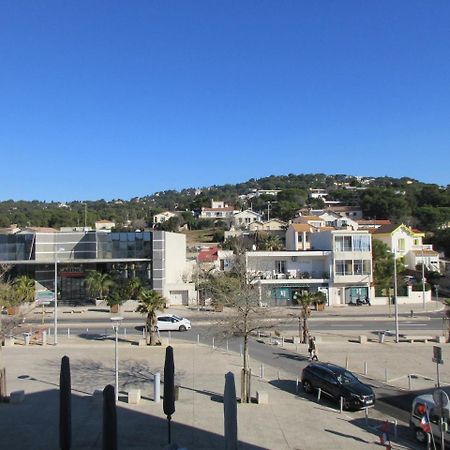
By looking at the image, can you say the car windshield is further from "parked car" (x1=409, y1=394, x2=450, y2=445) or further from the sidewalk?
"parked car" (x1=409, y1=394, x2=450, y2=445)

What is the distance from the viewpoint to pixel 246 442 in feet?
47.9

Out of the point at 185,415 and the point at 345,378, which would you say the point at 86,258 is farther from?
the point at 345,378

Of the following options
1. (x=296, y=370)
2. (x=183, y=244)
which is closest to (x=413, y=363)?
(x=296, y=370)

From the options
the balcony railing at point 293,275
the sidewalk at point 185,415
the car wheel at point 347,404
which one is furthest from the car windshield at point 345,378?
the balcony railing at point 293,275

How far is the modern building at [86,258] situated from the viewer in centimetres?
5031

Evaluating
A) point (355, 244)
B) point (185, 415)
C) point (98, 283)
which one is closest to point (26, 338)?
point (185, 415)

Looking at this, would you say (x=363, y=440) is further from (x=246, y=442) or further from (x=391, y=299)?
(x=391, y=299)

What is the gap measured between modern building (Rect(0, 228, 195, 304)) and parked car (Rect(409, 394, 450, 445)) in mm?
37024

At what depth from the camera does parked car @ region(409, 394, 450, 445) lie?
14.8m

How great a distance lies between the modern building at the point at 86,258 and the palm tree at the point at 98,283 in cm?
149

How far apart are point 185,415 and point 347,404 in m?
6.11

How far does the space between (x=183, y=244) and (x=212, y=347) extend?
→ 30290 millimetres

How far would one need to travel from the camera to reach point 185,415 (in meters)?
17.0

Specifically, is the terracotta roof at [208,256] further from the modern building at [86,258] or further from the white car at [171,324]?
the white car at [171,324]
